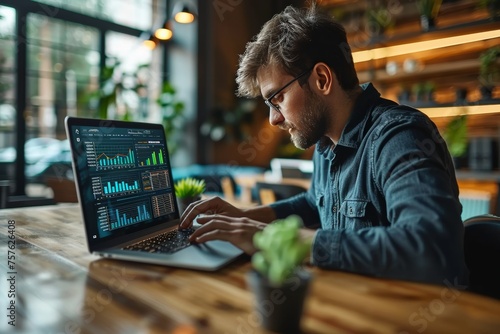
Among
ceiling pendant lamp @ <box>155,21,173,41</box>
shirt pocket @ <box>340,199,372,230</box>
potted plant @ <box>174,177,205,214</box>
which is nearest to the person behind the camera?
shirt pocket @ <box>340,199,372,230</box>

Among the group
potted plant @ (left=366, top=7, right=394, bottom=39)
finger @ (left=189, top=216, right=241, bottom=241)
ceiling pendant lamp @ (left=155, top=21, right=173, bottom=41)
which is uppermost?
potted plant @ (left=366, top=7, right=394, bottom=39)

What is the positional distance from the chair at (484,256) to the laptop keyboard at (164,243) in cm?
73

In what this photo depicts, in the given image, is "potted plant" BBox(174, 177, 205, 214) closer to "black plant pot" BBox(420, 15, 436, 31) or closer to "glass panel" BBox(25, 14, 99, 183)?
"glass panel" BBox(25, 14, 99, 183)

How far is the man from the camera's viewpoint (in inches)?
31.4

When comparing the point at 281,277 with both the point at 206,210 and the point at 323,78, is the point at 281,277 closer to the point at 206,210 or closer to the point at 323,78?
the point at 206,210


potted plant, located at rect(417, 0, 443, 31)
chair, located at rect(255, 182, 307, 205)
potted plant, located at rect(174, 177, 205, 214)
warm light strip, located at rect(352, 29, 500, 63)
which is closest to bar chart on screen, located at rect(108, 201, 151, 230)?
potted plant, located at rect(174, 177, 205, 214)

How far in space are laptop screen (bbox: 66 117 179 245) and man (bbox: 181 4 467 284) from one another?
0.13 m

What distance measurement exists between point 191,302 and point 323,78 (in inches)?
32.9

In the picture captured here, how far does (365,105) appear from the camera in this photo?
1.24 metres

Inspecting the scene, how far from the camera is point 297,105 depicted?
1.27m

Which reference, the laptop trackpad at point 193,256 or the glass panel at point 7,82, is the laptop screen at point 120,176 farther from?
the glass panel at point 7,82

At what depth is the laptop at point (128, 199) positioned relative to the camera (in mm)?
894

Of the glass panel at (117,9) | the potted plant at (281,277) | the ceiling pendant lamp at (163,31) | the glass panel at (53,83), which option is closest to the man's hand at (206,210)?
the potted plant at (281,277)

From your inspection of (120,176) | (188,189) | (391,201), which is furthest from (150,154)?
(391,201)
